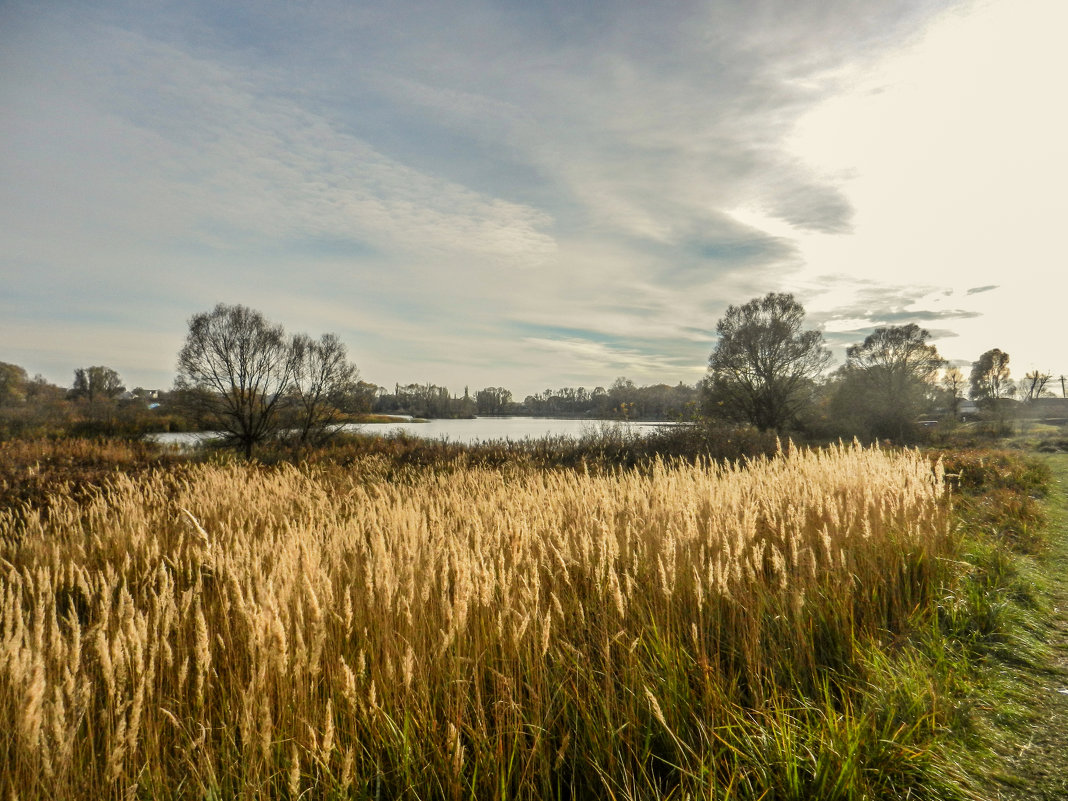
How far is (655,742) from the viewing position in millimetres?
2441

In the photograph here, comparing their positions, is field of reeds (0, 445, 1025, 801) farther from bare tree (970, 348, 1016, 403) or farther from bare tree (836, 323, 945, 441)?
bare tree (970, 348, 1016, 403)

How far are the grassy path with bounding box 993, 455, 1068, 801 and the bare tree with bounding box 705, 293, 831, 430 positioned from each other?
80.4ft

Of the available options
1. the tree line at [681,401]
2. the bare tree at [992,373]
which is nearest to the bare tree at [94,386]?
the tree line at [681,401]

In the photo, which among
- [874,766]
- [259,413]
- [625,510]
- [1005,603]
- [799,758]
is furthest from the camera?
[259,413]

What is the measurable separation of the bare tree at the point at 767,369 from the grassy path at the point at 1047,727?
965 inches

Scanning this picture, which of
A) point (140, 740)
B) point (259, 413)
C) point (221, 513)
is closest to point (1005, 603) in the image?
point (140, 740)

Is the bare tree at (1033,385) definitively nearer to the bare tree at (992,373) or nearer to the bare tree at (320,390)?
the bare tree at (992,373)

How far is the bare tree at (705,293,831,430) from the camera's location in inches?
1121

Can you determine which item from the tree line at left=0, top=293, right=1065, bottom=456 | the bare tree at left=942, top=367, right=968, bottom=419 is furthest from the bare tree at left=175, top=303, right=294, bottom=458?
the bare tree at left=942, top=367, right=968, bottom=419

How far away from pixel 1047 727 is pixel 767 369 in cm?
2824

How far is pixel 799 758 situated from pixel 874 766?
0.47 m

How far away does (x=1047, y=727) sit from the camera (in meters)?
2.92

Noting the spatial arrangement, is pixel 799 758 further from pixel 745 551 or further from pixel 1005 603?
pixel 1005 603

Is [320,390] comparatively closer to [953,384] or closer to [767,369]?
[767,369]
